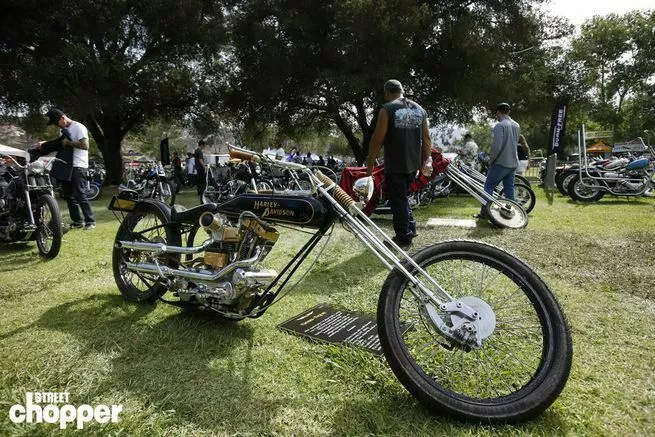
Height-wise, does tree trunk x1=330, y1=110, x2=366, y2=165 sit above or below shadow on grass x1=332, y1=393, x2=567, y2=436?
above

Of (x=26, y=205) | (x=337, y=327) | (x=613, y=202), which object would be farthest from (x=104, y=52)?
(x=613, y=202)

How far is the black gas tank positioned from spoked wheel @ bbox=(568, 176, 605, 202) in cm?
877

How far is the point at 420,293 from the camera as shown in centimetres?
190

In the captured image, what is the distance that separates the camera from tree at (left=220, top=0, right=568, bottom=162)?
42.2ft

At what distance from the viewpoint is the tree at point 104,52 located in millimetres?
13281

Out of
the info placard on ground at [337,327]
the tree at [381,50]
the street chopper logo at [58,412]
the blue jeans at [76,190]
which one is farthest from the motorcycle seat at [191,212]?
the tree at [381,50]

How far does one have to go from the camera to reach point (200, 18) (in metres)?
16.1

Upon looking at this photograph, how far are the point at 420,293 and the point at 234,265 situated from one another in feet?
3.63

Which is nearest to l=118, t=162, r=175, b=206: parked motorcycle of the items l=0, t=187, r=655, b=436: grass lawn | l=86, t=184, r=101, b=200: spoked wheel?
l=86, t=184, r=101, b=200: spoked wheel

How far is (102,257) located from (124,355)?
2731mm

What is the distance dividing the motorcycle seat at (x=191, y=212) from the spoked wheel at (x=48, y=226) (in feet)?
8.40

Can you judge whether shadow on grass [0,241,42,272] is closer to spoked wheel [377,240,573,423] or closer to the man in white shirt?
the man in white shirt

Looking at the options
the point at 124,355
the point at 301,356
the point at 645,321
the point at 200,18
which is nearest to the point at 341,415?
the point at 301,356

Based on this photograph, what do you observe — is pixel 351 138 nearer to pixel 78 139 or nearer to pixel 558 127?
pixel 558 127
